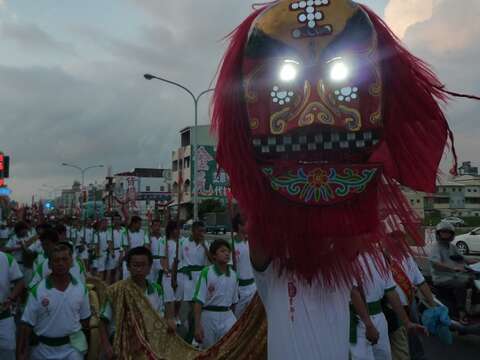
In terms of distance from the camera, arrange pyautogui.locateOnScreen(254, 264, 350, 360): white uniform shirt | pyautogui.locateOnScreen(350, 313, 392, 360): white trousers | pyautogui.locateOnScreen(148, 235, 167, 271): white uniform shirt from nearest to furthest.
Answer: pyautogui.locateOnScreen(254, 264, 350, 360): white uniform shirt
pyautogui.locateOnScreen(350, 313, 392, 360): white trousers
pyautogui.locateOnScreen(148, 235, 167, 271): white uniform shirt

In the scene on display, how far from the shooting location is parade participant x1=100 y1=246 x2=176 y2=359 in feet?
13.2

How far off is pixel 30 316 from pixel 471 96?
11.1 ft

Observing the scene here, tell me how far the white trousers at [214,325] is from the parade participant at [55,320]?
1.41 metres

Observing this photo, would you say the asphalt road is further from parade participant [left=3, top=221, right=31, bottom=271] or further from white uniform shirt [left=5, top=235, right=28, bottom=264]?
white uniform shirt [left=5, top=235, right=28, bottom=264]

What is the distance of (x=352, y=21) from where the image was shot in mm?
1934

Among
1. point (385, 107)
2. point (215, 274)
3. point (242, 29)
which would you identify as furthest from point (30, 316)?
point (385, 107)

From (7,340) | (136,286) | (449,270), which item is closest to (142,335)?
(136,286)

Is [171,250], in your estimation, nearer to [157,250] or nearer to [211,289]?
[157,250]

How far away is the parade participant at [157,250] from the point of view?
345 inches

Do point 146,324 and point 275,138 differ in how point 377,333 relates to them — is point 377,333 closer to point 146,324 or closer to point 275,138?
point 146,324

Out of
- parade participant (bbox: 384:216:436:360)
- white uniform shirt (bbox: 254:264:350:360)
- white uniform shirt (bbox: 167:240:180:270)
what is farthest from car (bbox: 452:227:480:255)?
white uniform shirt (bbox: 254:264:350:360)

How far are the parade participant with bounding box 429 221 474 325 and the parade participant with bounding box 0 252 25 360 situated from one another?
4.89m

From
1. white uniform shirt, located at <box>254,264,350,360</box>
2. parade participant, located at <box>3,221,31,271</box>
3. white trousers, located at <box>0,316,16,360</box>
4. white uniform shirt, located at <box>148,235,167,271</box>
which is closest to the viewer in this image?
white uniform shirt, located at <box>254,264,350,360</box>

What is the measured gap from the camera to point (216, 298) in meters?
4.97
